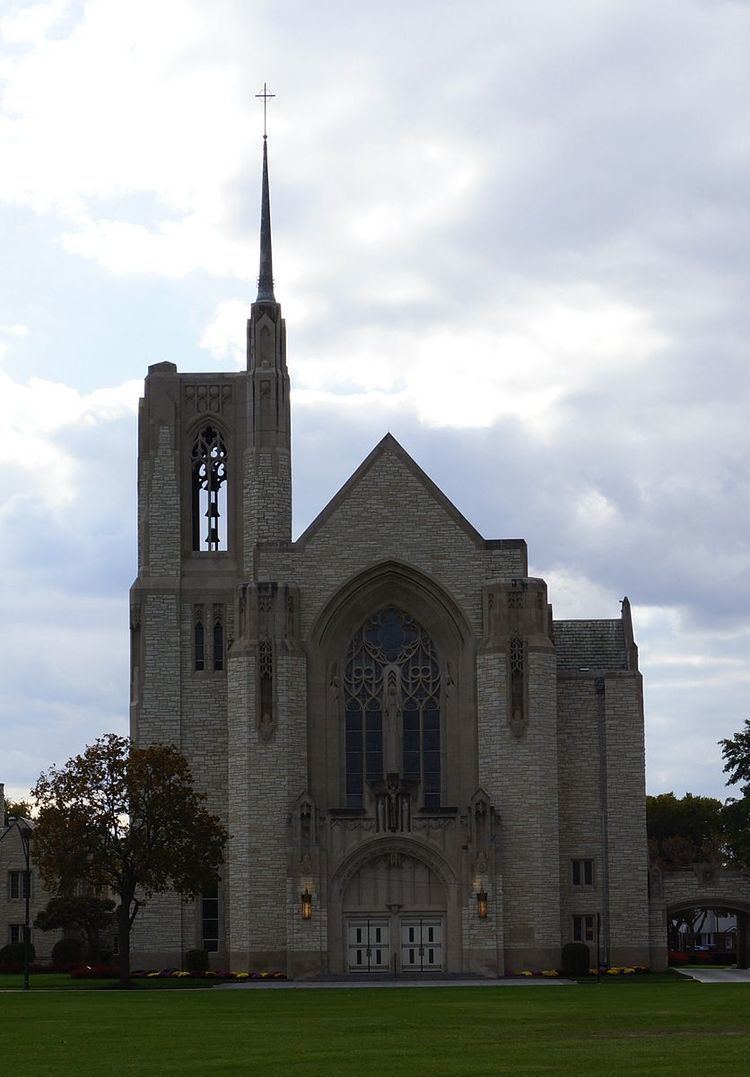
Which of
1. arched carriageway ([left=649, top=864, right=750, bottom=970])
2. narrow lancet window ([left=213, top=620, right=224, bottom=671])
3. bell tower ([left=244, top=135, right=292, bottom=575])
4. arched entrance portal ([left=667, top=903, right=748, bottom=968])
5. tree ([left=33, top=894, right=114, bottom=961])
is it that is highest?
bell tower ([left=244, top=135, right=292, bottom=575])

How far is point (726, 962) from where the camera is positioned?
8881cm

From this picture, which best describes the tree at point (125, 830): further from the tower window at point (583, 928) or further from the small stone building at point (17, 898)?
the small stone building at point (17, 898)

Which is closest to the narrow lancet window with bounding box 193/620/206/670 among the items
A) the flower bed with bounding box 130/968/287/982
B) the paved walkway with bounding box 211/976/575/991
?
the flower bed with bounding box 130/968/287/982

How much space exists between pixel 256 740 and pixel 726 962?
109 ft

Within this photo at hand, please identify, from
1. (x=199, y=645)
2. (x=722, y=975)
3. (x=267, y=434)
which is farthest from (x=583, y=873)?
(x=267, y=434)

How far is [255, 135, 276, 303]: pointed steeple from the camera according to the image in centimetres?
7538

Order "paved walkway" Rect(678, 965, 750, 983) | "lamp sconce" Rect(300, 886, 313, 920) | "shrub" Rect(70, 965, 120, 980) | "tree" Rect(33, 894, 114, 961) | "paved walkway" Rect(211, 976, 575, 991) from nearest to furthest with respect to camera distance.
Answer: "paved walkway" Rect(211, 976, 575, 991) < "paved walkway" Rect(678, 965, 750, 983) < "lamp sconce" Rect(300, 886, 313, 920) < "shrub" Rect(70, 965, 120, 980) < "tree" Rect(33, 894, 114, 961)

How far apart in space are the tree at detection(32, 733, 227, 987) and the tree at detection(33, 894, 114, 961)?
14239 millimetres

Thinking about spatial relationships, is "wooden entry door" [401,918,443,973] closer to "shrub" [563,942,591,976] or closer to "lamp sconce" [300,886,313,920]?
"lamp sconce" [300,886,313,920]

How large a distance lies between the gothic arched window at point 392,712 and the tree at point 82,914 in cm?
1493

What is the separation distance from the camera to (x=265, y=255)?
7669 cm

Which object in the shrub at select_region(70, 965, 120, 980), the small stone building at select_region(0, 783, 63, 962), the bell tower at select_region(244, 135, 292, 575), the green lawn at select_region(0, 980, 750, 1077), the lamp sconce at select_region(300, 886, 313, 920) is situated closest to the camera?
the green lawn at select_region(0, 980, 750, 1077)

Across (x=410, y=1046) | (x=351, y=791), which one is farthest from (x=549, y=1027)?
(x=351, y=791)

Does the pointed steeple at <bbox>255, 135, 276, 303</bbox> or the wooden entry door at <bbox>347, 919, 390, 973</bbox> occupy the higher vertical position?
the pointed steeple at <bbox>255, 135, 276, 303</bbox>
